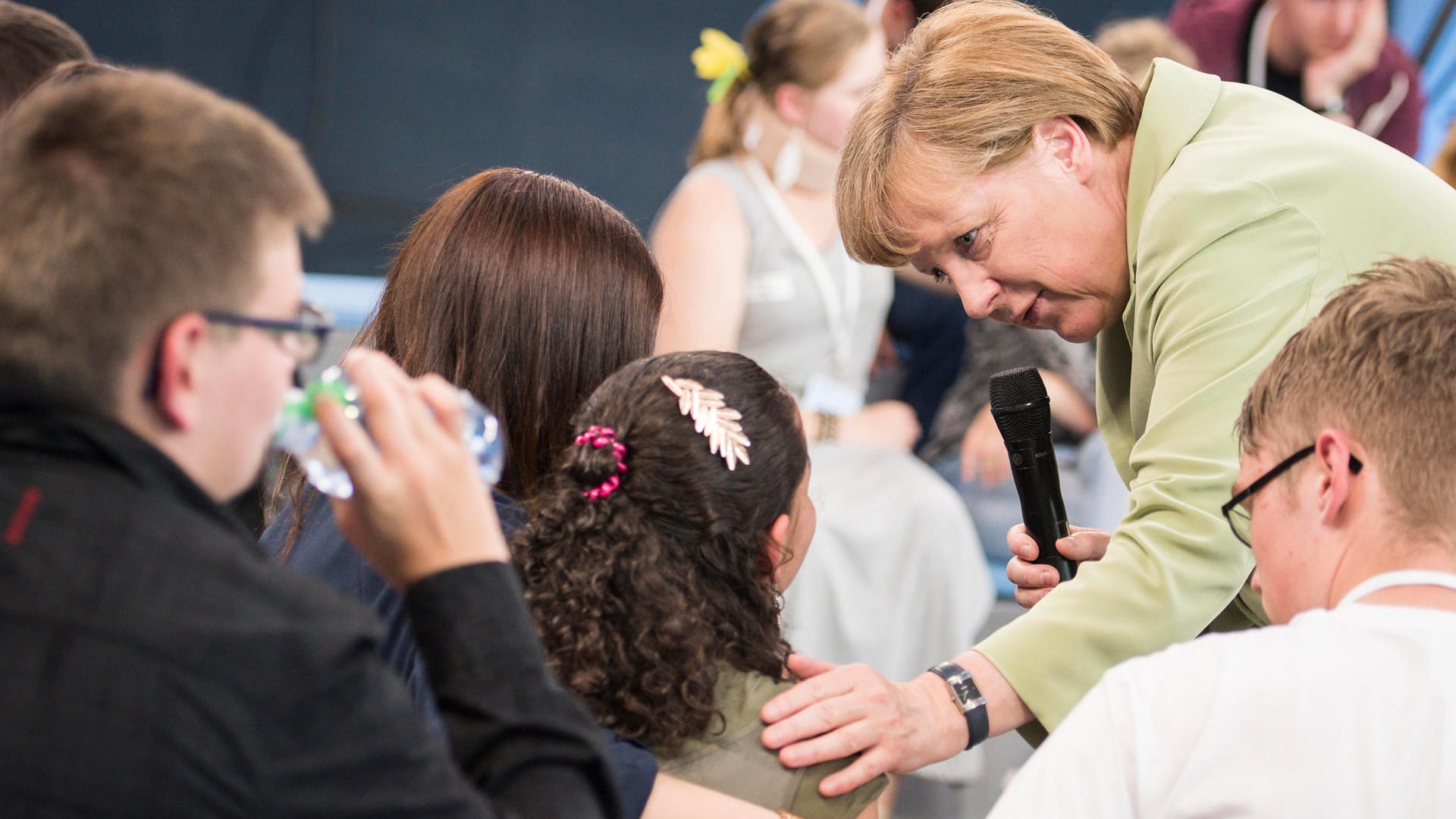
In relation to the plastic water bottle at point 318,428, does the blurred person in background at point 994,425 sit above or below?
below

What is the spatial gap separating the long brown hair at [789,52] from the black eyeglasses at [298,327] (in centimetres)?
268

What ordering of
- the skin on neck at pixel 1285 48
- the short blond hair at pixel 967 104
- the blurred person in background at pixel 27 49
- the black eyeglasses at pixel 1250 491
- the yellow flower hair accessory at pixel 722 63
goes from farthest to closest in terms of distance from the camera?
the skin on neck at pixel 1285 48
the yellow flower hair accessory at pixel 722 63
the blurred person in background at pixel 27 49
the short blond hair at pixel 967 104
the black eyeglasses at pixel 1250 491

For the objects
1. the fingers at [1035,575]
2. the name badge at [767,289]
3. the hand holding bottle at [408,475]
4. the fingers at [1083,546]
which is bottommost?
the name badge at [767,289]

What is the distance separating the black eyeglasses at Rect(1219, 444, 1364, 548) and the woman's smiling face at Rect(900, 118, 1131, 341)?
502mm

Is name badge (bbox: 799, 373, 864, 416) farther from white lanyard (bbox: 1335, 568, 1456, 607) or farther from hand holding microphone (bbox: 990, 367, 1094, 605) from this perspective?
white lanyard (bbox: 1335, 568, 1456, 607)

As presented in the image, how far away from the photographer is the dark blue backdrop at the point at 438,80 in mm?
4496

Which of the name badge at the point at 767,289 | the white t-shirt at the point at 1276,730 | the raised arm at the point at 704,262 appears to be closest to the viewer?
the white t-shirt at the point at 1276,730

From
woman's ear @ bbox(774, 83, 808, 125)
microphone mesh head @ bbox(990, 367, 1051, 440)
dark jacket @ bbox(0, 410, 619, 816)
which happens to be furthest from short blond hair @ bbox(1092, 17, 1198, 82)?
dark jacket @ bbox(0, 410, 619, 816)

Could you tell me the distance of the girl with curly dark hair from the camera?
137cm

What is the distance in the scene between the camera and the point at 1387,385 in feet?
3.71

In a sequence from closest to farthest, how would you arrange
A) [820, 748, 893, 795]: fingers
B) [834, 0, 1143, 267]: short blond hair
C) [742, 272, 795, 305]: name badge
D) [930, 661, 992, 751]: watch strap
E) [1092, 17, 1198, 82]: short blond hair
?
[820, 748, 893, 795]: fingers < [930, 661, 992, 751]: watch strap < [834, 0, 1143, 267]: short blond hair < [742, 272, 795, 305]: name badge < [1092, 17, 1198, 82]: short blond hair

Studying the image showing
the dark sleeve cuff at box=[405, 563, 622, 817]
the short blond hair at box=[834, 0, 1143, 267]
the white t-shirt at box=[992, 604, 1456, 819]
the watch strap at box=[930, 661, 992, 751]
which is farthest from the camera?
the short blond hair at box=[834, 0, 1143, 267]

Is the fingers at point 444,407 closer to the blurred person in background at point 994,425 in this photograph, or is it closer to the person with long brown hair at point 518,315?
the person with long brown hair at point 518,315

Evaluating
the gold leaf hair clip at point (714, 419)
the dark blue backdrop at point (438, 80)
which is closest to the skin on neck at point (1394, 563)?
the gold leaf hair clip at point (714, 419)
